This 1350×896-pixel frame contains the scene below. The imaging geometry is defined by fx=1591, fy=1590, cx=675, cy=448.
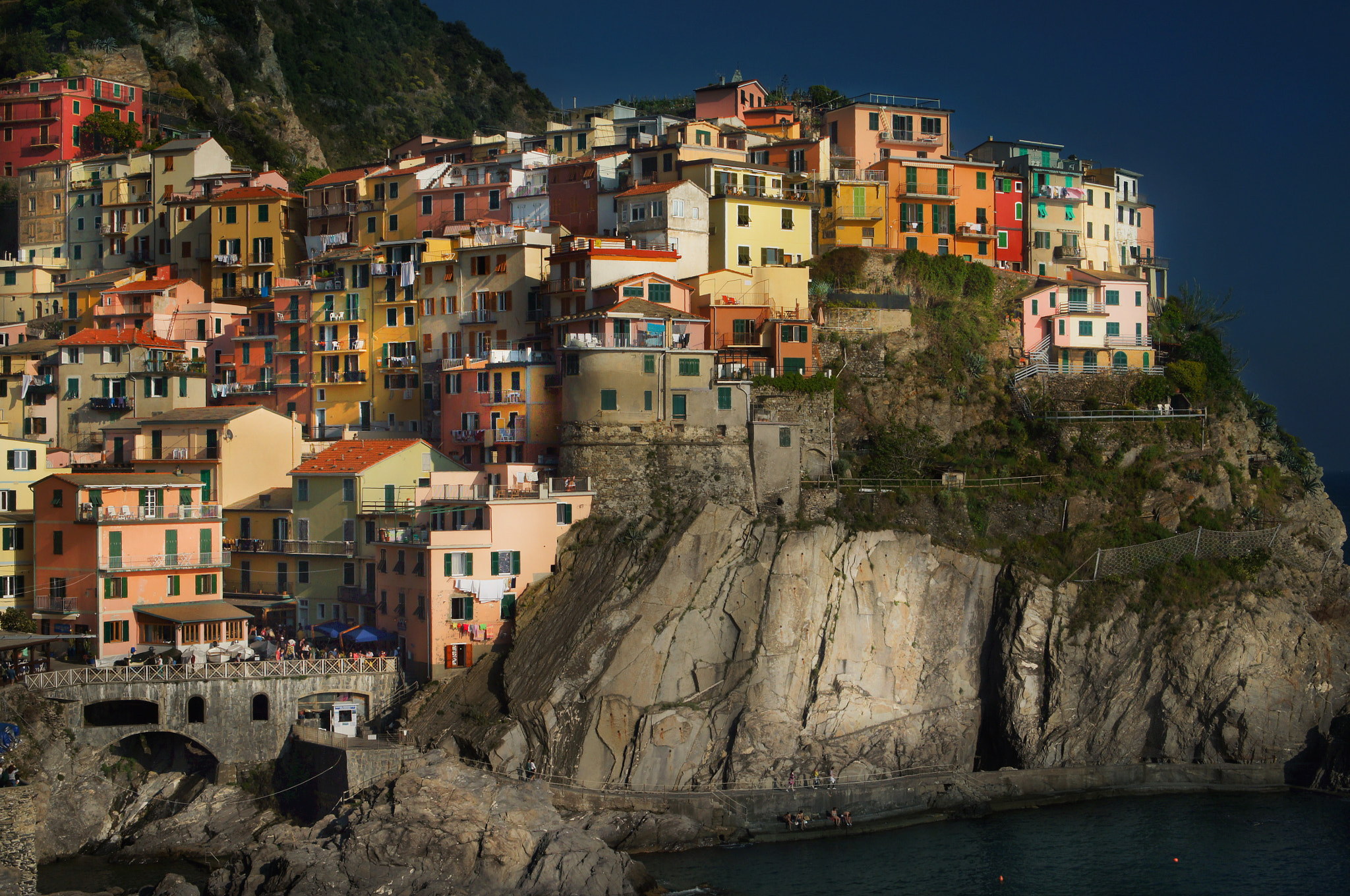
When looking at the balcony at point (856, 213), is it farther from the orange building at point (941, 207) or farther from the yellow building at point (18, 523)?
the yellow building at point (18, 523)

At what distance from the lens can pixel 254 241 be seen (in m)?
93.1

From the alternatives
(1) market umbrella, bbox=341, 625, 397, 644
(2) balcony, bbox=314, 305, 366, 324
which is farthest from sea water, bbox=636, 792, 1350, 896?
(2) balcony, bbox=314, 305, 366, 324

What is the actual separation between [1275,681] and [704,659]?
2453cm

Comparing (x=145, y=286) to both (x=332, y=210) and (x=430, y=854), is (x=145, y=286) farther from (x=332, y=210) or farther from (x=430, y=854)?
(x=430, y=854)

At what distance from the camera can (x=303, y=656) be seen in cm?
6556

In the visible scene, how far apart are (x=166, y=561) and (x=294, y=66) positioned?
73.5 meters

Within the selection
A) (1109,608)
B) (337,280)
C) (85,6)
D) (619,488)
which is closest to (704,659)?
(619,488)

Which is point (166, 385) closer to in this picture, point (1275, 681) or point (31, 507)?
point (31, 507)

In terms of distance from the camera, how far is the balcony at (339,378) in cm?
8262

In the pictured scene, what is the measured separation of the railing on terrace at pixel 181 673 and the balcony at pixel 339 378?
22169 millimetres

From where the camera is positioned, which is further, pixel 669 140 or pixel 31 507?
pixel 669 140

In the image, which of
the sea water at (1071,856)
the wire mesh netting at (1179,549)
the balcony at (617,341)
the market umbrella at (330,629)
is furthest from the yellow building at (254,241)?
the wire mesh netting at (1179,549)

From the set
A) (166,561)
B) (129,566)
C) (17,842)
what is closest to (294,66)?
(166,561)

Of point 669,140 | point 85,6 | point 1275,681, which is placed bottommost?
point 1275,681
